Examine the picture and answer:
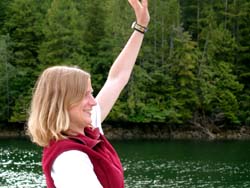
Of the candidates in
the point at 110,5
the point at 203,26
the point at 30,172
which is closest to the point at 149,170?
the point at 30,172

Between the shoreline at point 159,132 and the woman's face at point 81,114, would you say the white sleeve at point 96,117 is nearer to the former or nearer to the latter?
the woman's face at point 81,114

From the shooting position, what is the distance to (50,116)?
1531 millimetres

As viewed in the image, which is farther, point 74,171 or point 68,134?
point 68,134

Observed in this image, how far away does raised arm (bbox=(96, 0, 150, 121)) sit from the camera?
2160mm

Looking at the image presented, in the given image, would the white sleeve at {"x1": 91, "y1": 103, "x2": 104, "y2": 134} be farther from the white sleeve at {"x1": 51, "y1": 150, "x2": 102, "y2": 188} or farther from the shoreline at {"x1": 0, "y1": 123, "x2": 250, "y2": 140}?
the shoreline at {"x1": 0, "y1": 123, "x2": 250, "y2": 140}

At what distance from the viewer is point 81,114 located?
61.9 inches

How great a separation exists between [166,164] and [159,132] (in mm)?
11942

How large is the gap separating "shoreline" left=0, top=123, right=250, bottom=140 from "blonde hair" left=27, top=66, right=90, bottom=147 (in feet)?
121

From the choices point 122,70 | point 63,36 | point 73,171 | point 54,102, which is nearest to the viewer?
point 73,171

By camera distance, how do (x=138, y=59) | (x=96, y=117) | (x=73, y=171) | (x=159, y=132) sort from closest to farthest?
(x=73, y=171), (x=96, y=117), (x=159, y=132), (x=138, y=59)

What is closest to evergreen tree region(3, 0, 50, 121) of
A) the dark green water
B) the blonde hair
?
the dark green water

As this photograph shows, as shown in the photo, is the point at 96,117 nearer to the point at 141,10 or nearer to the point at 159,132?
the point at 141,10

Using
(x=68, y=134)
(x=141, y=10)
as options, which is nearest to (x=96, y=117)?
(x=68, y=134)

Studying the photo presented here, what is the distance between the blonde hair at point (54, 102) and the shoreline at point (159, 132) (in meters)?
36.8
